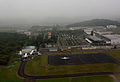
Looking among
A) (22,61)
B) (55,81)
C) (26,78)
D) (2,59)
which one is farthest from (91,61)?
(2,59)

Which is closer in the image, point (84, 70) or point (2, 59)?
point (84, 70)

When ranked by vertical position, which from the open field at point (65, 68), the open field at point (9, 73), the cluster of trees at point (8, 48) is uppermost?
the cluster of trees at point (8, 48)

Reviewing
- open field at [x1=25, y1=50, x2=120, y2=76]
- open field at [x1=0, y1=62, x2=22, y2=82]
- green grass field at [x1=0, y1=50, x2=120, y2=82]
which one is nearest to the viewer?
green grass field at [x1=0, y1=50, x2=120, y2=82]

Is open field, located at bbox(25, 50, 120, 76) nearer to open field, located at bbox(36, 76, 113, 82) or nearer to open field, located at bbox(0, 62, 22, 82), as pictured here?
open field, located at bbox(36, 76, 113, 82)

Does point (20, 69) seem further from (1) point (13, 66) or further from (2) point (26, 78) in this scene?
(2) point (26, 78)

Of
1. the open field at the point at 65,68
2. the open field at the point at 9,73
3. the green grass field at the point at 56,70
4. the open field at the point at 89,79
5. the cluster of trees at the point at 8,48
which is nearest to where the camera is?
the open field at the point at 89,79

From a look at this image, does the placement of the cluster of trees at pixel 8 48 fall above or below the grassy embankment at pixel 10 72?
above

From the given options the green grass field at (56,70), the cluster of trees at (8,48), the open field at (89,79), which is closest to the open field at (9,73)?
the green grass field at (56,70)

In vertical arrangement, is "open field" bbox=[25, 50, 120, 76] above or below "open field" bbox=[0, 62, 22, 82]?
above

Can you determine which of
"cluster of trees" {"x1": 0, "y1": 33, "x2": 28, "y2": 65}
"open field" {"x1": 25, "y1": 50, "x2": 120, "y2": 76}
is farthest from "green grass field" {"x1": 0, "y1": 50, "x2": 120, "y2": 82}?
"cluster of trees" {"x1": 0, "y1": 33, "x2": 28, "y2": 65}

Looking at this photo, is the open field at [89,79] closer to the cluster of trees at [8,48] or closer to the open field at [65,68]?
the open field at [65,68]

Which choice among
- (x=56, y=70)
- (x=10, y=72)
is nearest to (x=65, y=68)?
(x=56, y=70)
